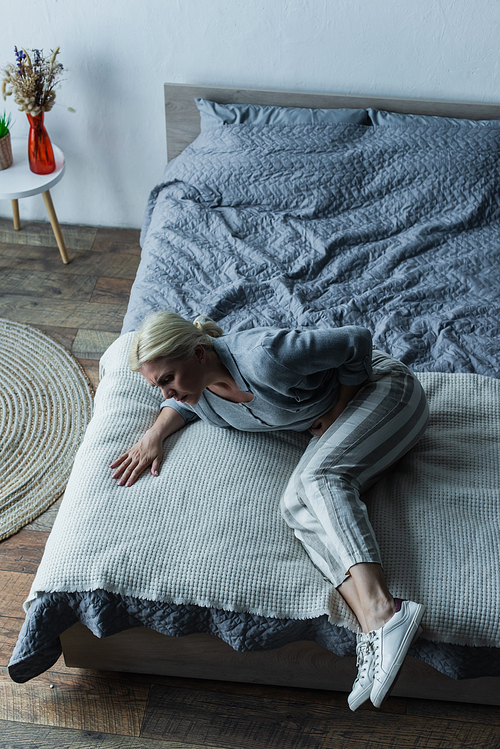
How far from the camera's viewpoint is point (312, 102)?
239 centimetres

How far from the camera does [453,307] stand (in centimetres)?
185

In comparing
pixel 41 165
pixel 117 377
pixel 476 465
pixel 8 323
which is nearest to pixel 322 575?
pixel 476 465

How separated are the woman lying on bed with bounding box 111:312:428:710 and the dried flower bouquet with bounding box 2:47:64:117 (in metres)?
1.36

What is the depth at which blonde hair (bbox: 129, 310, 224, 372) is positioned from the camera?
4.11 ft

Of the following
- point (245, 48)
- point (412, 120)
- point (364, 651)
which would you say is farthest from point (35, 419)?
point (412, 120)

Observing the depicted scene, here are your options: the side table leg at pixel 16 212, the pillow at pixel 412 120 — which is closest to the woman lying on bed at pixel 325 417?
→ the pillow at pixel 412 120

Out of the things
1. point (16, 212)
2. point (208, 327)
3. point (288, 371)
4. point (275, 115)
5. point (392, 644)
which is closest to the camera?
point (392, 644)

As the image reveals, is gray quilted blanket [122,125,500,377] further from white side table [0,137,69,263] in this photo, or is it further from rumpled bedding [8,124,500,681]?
white side table [0,137,69,263]

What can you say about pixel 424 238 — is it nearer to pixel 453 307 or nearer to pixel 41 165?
pixel 453 307

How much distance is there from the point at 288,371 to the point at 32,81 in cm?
160

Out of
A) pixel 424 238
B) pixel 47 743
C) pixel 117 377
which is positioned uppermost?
pixel 424 238

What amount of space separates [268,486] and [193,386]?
11.5 inches

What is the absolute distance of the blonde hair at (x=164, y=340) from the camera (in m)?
1.25

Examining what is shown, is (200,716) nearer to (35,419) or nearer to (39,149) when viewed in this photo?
(35,419)
